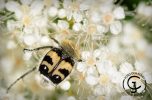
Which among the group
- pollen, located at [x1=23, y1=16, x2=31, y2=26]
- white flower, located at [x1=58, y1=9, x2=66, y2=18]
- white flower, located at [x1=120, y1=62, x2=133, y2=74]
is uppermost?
white flower, located at [x1=58, y1=9, x2=66, y2=18]

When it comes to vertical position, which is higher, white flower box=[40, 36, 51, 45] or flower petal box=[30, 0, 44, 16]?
flower petal box=[30, 0, 44, 16]

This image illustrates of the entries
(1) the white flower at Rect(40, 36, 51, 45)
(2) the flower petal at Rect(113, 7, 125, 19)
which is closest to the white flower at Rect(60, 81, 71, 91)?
(1) the white flower at Rect(40, 36, 51, 45)

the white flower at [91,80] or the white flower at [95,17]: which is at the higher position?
the white flower at [95,17]

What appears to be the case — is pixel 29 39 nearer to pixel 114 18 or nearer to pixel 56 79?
pixel 56 79

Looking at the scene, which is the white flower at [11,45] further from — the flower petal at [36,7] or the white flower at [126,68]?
the white flower at [126,68]

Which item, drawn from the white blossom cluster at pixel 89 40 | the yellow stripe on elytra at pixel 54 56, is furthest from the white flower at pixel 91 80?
the yellow stripe on elytra at pixel 54 56

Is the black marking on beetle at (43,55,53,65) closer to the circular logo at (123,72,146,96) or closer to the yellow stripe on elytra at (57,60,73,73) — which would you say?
the yellow stripe on elytra at (57,60,73,73)

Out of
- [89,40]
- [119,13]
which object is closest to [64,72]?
[89,40]
